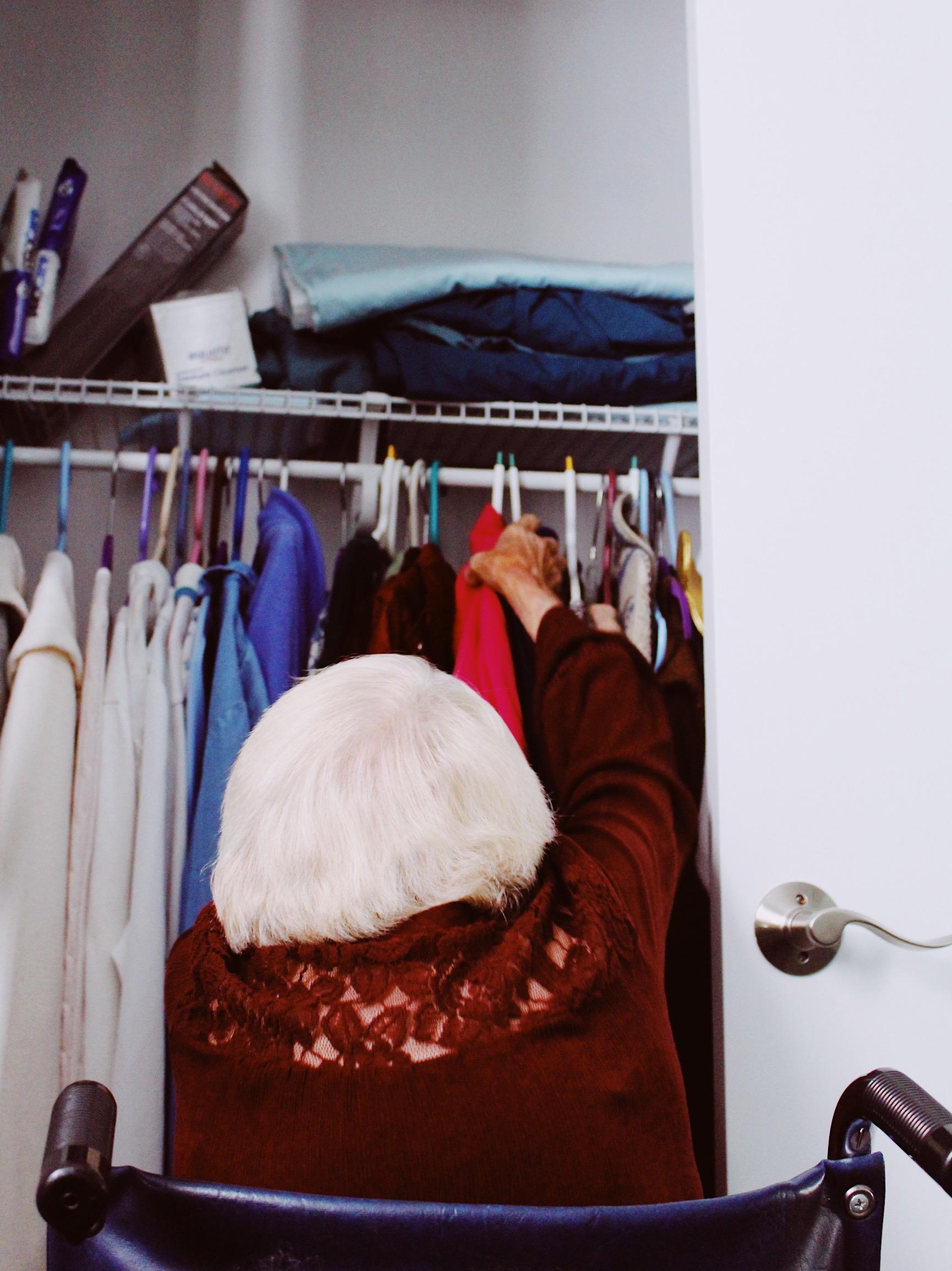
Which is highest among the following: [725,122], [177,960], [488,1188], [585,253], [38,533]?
[585,253]

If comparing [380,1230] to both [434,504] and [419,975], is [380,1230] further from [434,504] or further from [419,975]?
[434,504]

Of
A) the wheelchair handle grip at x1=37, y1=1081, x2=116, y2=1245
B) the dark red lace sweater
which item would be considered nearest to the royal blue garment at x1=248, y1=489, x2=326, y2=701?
the dark red lace sweater

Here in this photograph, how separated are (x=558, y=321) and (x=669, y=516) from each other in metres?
0.37

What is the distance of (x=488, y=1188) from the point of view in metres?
0.60

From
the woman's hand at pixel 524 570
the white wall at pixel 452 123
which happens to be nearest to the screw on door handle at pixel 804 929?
the woman's hand at pixel 524 570

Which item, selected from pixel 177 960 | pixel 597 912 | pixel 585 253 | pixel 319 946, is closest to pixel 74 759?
pixel 177 960

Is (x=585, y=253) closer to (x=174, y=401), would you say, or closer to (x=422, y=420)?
(x=422, y=420)

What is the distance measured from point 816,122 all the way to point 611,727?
22.1 inches

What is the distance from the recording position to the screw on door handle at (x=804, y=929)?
726 millimetres

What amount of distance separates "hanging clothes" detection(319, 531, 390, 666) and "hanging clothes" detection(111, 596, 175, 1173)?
201 millimetres

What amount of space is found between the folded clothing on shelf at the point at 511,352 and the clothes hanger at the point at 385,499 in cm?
17

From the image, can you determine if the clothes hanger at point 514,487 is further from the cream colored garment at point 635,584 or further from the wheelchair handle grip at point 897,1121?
the wheelchair handle grip at point 897,1121

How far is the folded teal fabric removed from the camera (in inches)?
55.8

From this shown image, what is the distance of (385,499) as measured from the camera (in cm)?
128
